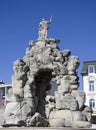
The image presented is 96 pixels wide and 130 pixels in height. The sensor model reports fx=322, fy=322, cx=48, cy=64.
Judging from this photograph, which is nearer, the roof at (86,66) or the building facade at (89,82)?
the building facade at (89,82)

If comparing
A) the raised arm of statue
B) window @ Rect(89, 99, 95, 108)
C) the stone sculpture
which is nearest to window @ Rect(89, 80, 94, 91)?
window @ Rect(89, 99, 95, 108)

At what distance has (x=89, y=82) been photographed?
172 feet

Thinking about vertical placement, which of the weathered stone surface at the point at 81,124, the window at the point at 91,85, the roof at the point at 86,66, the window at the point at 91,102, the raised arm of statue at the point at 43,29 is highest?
the roof at the point at 86,66

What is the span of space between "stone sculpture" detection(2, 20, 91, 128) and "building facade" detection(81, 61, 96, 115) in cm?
3087

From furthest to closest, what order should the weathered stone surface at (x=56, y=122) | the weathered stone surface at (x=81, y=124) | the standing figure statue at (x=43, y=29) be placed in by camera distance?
1. the standing figure statue at (x=43, y=29)
2. the weathered stone surface at (x=56, y=122)
3. the weathered stone surface at (x=81, y=124)

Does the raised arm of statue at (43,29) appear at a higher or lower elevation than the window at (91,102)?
higher

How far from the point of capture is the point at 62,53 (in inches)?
794

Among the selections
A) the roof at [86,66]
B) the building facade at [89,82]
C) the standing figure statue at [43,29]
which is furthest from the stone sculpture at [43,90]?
the roof at [86,66]

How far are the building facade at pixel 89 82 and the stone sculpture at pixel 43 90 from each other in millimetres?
30873

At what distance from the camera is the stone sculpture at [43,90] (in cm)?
1766

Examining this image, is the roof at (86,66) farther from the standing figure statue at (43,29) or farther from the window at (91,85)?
the standing figure statue at (43,29)

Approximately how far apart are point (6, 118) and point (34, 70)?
4.04 m

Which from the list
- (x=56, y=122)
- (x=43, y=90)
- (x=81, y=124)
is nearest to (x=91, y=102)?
(x=43, y=90)

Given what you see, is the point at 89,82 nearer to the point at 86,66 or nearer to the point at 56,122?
the point at 86,66
